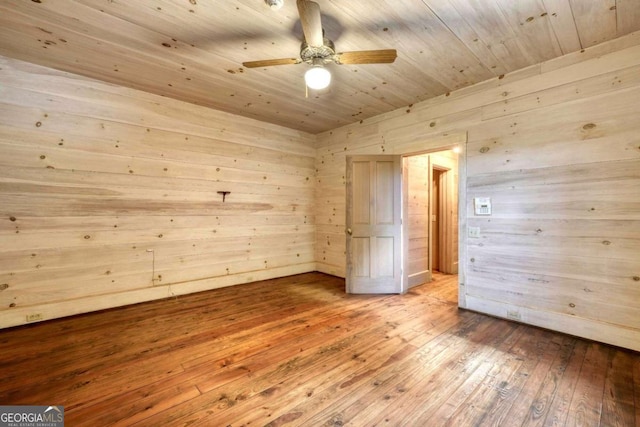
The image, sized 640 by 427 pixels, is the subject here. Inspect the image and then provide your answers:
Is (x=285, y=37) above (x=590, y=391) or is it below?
above

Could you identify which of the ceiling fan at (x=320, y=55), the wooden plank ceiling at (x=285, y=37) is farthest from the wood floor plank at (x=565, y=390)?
the wooden plank ceiling at (x=285, y=37)

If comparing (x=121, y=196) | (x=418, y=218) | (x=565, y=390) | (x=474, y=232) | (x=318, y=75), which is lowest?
(x=565, y=390)

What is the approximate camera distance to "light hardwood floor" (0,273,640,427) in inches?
65.4

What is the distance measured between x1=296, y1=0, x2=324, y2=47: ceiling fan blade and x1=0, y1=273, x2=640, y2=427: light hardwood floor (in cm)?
252

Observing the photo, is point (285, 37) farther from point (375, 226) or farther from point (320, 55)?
point (375, 226)

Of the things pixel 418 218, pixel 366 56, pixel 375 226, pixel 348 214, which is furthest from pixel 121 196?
pixel 418 218

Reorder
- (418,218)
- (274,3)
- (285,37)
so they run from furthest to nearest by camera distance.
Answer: (418,218) → (285,37) → (274,3)

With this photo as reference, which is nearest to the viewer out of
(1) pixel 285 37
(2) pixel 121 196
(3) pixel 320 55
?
(3) pixel 320 55

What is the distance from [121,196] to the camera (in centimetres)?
345

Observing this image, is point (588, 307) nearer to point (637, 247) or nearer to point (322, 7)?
point (637, 247)

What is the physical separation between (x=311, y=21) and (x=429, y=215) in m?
3.83

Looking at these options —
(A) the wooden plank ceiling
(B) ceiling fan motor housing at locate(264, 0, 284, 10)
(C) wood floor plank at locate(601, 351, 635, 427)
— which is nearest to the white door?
(A) the wooden plank ceiling

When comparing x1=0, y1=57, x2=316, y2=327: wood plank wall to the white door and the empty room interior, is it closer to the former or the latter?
the empty room interior

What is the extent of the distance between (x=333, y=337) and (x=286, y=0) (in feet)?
9.45
